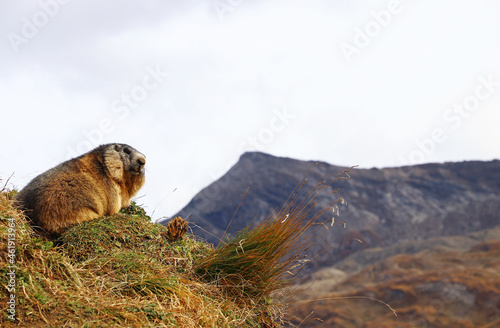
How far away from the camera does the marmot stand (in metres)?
6.90

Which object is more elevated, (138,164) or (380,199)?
(138,164)

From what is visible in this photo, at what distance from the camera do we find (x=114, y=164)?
7.83 m

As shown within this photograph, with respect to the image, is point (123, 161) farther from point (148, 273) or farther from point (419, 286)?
point (419, 286)

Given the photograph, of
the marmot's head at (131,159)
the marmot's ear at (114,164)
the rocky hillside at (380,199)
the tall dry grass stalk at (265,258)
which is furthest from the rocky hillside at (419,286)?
the marmot's ear at (114,164)

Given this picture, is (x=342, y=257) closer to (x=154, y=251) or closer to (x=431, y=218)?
(x=431, y=218)

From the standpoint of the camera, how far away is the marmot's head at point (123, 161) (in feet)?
25.7

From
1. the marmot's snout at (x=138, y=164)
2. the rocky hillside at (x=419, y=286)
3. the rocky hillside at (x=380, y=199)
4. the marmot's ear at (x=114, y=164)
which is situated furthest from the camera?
the rocky hillside at (x=380, y=199)

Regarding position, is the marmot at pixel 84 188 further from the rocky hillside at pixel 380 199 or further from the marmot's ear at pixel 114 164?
the rocky hillside at pixel 380 199

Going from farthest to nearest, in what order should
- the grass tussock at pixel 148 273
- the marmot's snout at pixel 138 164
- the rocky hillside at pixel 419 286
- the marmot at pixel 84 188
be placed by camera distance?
the rocky hillside at pixel 419 286
the marmot's snout at pixel 138 164
the marmot at pixel 84 188
the grass tussock at pixel 148 273

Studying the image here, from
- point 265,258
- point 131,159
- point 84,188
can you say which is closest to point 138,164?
point 131,159

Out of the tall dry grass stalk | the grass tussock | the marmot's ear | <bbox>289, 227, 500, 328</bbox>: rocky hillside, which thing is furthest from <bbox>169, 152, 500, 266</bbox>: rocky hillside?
the tall dry grass stalk

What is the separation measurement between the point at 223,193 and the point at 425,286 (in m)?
42.1

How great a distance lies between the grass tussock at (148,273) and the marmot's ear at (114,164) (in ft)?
2.35

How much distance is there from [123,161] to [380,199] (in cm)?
7550
